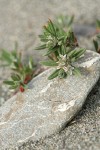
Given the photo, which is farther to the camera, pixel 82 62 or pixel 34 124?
pixel 82 62

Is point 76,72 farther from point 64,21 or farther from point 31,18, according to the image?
point 31,18

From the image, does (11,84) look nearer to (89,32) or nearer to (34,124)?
(34,124)

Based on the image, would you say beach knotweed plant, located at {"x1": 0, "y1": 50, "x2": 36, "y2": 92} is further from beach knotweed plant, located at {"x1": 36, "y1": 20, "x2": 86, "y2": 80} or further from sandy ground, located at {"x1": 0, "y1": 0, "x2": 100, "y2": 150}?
beach knotweed plant, located at {"x1": 36, "y1": 20, "x2": 86, "y2": 80}

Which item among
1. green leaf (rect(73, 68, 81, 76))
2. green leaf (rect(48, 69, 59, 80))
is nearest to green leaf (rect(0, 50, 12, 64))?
green leaf (rect(48, 69, 59, 80))

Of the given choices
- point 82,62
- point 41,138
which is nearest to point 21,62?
point 82,62

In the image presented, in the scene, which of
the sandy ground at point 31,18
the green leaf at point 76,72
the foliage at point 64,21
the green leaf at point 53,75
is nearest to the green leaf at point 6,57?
the sandy ground at point 31,18

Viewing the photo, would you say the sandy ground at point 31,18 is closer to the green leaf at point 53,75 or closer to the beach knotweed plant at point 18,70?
the beach knotweed plant at point 18,70

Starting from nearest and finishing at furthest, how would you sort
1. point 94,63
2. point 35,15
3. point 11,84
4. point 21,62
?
point 94,63, point 11,84, point 21,62, point 35,15
